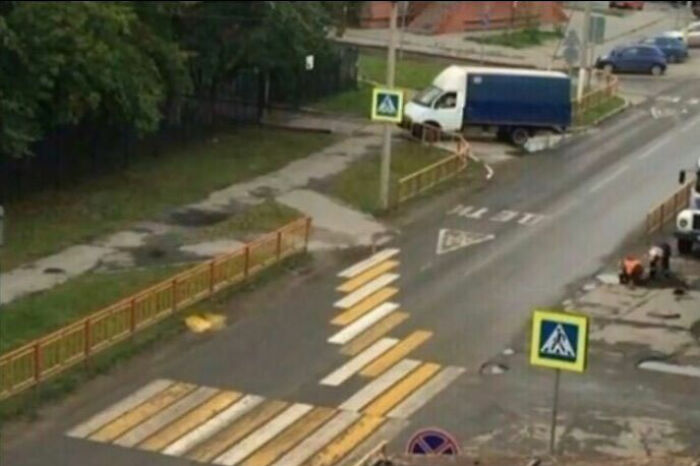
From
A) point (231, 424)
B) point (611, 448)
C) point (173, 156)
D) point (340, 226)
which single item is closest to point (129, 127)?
point (173, 156)

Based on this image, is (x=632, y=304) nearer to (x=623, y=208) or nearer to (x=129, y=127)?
(x=623, y=208)

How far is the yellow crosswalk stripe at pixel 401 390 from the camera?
2261 cm

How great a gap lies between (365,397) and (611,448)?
3.80 meters

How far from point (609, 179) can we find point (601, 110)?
264 inches

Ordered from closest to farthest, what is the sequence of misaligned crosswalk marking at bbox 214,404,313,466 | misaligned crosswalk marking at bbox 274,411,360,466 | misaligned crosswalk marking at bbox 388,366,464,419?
misaligned crosswalk marking at bbox 274,411,360,466 < misaligned crosswalk marking at bbox 214,404,313,466 < misaligned crosswalk marking at bbox 388,366,464,419

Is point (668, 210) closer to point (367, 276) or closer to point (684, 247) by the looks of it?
point (684, 247)

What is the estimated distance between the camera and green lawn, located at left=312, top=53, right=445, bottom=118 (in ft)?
151

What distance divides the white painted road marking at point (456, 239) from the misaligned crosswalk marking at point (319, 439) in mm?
9467

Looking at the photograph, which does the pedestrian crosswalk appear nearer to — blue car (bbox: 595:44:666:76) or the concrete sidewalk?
the concrete sidewalk

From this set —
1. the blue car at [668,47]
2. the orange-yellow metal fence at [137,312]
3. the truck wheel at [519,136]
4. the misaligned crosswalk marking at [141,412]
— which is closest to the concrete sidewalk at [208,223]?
the orange-yellow metal fence at [137,312]

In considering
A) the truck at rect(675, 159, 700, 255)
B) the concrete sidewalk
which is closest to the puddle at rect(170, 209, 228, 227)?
the concrete sidewalk

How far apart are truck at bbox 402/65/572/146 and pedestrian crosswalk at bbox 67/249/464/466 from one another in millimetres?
17042

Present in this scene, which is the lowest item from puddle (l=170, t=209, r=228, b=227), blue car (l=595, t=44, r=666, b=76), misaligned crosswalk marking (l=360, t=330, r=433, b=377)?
misaligned crosswalk marking (l=360, t=330, r=433, b=377)

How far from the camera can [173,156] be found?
3797 cm
